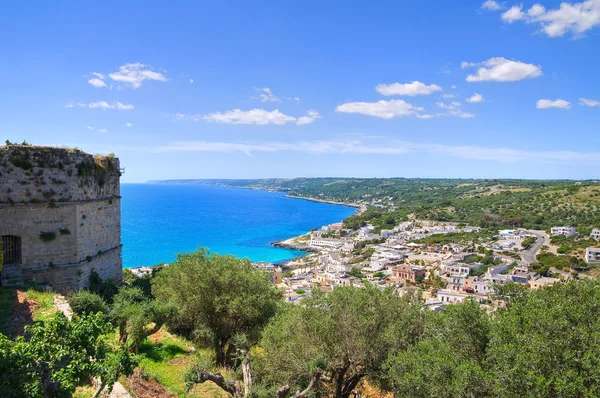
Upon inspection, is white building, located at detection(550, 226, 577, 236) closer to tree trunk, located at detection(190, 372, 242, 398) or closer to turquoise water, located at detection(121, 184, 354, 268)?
turquoise water, located at detection(121, 184, 354, 268)

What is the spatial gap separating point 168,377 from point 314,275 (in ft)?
186

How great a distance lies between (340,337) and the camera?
415 inches

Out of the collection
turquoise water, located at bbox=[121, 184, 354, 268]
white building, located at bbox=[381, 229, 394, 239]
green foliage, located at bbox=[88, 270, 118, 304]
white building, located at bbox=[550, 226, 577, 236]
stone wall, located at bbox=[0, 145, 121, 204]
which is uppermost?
stone wall, located at bbox=[0, 145, 121, 204]

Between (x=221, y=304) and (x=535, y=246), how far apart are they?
262 ft

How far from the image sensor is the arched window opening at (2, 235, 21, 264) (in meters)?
14.2

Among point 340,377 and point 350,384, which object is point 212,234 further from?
point 340,377

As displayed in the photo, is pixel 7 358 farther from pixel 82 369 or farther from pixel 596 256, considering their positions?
pixel 596 256

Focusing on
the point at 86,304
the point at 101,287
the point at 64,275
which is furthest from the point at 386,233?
the point at 86,304

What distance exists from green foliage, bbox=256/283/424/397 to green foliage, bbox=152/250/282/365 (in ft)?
6.69

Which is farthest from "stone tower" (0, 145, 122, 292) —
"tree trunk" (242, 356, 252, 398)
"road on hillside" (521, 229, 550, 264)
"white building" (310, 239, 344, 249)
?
"white building" (310, 239, 344, 249)

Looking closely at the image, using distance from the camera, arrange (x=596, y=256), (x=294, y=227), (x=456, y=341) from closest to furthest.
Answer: (x=456, y=341) < (x=596, y=256) < (x=294, y=227)

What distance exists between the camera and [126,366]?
5.38m

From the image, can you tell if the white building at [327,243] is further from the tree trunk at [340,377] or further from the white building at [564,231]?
the tree trunk at [340,377]

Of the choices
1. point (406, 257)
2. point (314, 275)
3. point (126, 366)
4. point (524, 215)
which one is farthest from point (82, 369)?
point (524, 215)
